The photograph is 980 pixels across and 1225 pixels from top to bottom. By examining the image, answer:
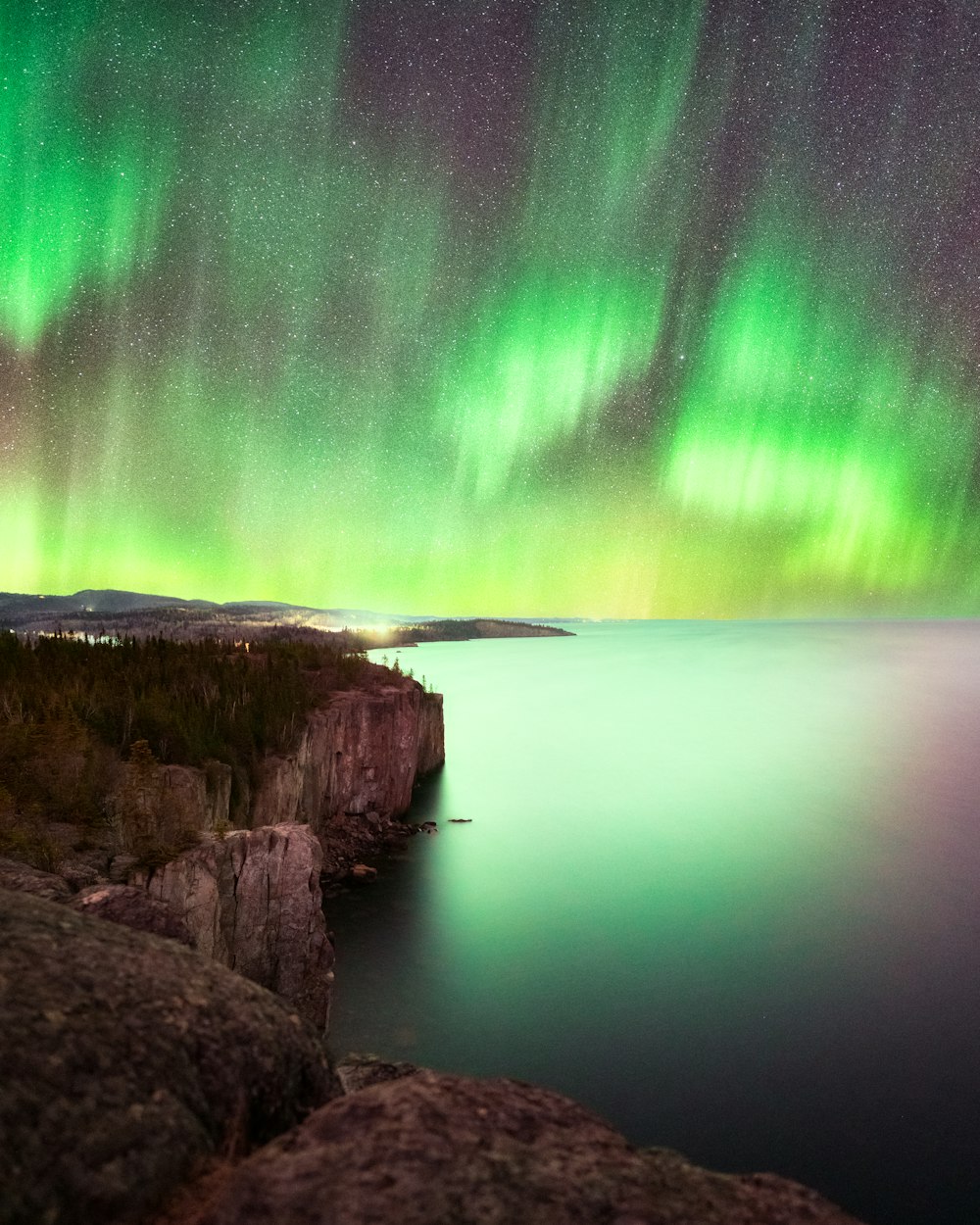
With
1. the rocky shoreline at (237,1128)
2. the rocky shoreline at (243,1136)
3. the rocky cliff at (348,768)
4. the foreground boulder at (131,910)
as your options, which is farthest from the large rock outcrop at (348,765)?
the rocky shoreline at (243,1136)

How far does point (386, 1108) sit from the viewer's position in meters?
4.01

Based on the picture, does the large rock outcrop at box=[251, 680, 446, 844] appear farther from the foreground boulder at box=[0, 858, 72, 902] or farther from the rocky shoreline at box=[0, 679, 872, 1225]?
the rocky shoreline at box=[0, 679, 872, 1225]

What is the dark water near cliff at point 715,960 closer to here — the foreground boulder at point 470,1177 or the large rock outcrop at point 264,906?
the large rock outcrop at point 264,906

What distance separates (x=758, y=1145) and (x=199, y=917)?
11.6m

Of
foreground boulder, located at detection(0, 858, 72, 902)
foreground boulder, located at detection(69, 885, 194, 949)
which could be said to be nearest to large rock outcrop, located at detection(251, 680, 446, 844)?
foreground boulder, located at detection(0, 858, 72, 902)

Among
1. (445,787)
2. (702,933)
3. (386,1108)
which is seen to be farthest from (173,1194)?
(445,787)

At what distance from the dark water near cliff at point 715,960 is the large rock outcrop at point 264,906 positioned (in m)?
2.46

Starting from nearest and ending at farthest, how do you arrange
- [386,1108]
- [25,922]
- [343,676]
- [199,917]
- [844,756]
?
[386,1108] < [25,922] < [199,917] < [343,676] < [844,756]

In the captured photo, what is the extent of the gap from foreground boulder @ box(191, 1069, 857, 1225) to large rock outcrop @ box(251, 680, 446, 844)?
18309 mm

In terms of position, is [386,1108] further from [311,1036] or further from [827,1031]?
[827,1031]

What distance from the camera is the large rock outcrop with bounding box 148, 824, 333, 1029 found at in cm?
1274

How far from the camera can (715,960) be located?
66.9 feet

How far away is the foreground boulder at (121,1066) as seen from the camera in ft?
11.4

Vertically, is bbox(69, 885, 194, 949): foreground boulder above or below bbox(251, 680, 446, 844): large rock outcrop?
above
